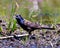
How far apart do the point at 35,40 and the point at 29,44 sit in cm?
31

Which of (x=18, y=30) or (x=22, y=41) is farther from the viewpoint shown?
(x=18, y=30)

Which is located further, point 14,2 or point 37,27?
point 14,2

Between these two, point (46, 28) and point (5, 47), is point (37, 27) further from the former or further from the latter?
point (5, 47)

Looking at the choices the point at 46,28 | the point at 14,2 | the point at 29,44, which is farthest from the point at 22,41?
the point at 14,2

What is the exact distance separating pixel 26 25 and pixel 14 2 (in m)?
0.79

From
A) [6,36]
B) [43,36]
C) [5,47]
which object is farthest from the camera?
[43,36]

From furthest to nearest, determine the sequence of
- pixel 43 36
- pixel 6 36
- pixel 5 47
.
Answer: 1. pixel 43 36
2. pixel 6 36
3. pixel 5 47

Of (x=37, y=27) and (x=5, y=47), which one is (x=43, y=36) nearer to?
(x=37, y=27)

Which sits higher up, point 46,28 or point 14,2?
point 14,2

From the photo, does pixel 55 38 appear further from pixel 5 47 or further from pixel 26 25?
pixel 5 47

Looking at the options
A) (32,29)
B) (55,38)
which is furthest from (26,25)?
(55,38)

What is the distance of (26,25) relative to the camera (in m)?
6.70

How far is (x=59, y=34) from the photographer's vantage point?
696cm

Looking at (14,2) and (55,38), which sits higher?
(14,2)
